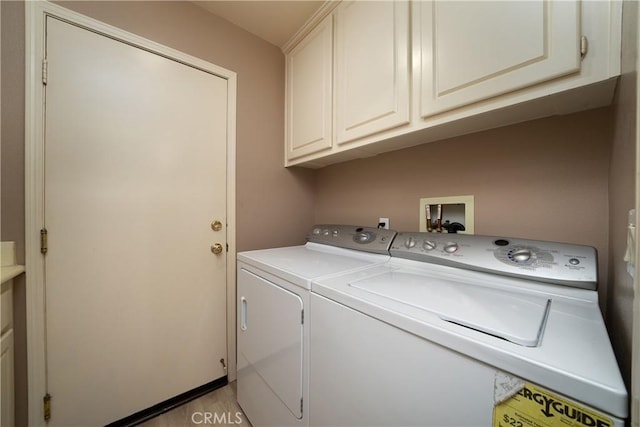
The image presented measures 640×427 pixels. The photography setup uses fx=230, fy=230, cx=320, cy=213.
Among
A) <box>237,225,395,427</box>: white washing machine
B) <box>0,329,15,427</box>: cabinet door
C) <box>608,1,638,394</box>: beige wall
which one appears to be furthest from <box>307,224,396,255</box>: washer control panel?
<box>0,329,15,427</box>: cabinet door

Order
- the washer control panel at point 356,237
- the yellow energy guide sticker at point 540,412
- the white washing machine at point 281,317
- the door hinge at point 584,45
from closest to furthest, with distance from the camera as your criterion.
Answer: the yellow energy guide sticker at point 540,412, the door hinge at point 584,45, the white washing machine at point 281,317, the washer control panel at point 356,237

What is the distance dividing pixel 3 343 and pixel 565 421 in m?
1.84

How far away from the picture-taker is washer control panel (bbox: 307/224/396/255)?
1.28 m

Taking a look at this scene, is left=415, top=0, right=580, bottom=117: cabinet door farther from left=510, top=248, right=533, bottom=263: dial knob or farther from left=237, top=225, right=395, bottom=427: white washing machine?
left=237, top=225, right=395, bottom=427: white washing machine

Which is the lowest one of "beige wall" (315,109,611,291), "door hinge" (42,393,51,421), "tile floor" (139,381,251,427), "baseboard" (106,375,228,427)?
"tile floor" (139,381,251,427)

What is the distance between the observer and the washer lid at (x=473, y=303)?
532 millimetres

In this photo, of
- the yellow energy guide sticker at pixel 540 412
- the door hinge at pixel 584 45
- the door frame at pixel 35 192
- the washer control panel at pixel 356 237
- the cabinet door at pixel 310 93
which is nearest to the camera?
the yellow energy guide sticker at pixel 540 412

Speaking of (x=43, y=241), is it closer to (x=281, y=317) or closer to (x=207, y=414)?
(x=281, y=317)

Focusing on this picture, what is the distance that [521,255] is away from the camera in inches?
33.5

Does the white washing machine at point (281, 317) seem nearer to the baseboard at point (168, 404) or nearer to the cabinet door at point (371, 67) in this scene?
the baseboard at point (168, 404)

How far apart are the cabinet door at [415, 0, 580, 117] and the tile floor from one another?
6.54ft

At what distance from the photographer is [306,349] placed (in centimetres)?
90

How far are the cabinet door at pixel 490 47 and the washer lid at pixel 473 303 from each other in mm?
700

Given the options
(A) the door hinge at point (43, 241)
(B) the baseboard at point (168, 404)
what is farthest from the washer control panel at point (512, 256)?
(A) the door hinge at point (43, 241)
